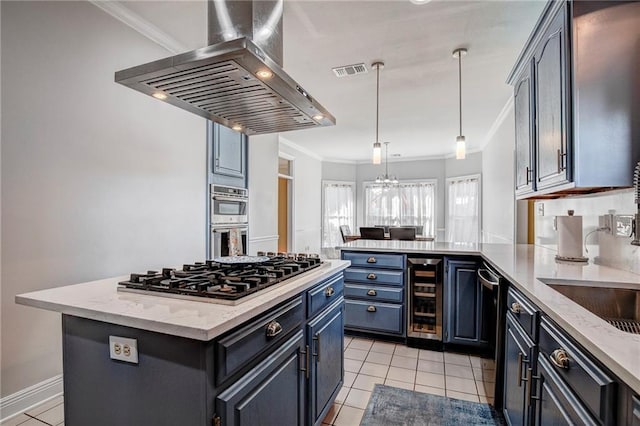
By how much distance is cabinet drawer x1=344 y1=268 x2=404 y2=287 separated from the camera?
117 inches

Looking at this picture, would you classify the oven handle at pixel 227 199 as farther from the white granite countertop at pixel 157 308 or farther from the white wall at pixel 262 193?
the white granite countertop at pixel 157 308

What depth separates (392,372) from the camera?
253cm

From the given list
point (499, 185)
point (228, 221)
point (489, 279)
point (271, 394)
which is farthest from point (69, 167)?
point (499, 185)

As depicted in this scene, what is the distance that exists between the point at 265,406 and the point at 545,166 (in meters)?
1.95

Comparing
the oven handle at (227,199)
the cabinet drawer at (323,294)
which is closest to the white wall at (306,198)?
the oven handle at (227,199)

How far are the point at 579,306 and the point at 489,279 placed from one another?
1124 mm

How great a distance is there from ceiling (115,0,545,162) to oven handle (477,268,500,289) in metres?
1.82

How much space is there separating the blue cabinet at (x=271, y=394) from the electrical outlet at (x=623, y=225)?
1728 mm

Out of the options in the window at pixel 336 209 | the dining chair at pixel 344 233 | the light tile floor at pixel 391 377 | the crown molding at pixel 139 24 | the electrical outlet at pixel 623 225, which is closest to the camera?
the electrical outlet at pixel 623 225

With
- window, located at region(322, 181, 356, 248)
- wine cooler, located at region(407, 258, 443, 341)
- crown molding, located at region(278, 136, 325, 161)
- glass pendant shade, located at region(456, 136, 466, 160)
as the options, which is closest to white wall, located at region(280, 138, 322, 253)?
crown molding, located at region(278, 136, 325, 161)

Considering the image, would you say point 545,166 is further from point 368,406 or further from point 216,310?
point 216,310

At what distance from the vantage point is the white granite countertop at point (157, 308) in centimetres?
95

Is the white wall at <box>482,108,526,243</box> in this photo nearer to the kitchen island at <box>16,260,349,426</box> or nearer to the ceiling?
the ceiling

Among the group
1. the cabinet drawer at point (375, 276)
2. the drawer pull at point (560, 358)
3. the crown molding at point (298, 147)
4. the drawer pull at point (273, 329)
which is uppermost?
the crown molding at point (298, 147)
